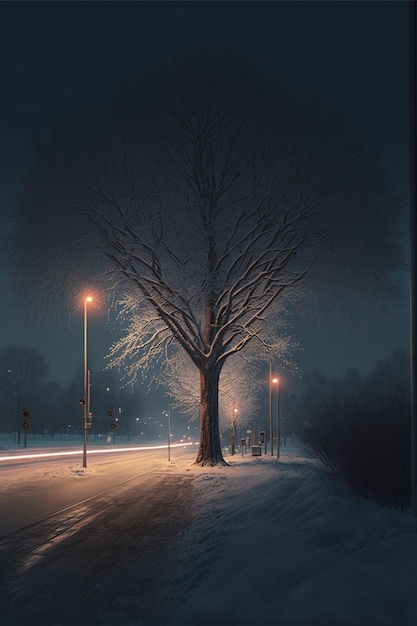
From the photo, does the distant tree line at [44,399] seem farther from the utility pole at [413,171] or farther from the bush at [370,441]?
the utility pole at [413,171]

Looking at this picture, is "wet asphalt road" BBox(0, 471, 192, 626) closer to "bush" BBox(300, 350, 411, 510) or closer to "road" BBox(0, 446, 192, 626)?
"road" BBox(0, 446, 192, 626)

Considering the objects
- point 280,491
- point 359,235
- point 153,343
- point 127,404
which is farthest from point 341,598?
point 127,404

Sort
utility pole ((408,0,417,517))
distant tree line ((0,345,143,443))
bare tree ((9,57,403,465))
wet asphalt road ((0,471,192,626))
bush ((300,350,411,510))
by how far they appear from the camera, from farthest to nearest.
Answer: distant tree line ((0,345,143,443))
bare tree ((9,57,403,465))
bush ((300,350,411,510))
utility pole ((408,0,417,517))
wet asphalt road ((0,471,192,626))

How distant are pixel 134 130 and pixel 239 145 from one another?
4335mm

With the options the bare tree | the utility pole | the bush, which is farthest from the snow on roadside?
the bare tree

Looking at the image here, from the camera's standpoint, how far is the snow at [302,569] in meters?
5.86

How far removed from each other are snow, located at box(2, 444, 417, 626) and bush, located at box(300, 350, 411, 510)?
1026 millimetres

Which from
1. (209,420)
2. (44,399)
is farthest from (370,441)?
(44,399)

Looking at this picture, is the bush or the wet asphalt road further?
the bush

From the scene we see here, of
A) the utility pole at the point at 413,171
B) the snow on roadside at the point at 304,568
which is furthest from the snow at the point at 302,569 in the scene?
the utility pole at the point at 413,171

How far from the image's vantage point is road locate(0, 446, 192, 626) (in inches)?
270

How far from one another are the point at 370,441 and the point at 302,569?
589cm

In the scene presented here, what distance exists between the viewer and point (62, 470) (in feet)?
93.1

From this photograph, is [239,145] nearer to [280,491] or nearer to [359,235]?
[359,235]
